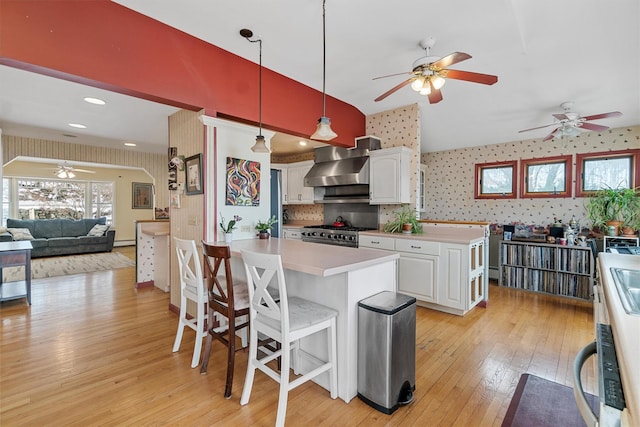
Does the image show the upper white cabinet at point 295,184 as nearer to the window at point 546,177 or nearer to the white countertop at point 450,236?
the white countertop at point 450,236

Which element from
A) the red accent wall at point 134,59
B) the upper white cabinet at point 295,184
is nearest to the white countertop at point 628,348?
the red accent wall at point 134,59

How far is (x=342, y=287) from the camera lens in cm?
188

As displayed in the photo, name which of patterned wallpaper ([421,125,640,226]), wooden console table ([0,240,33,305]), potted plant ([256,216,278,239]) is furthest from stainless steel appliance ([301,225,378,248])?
wooden console table ([0,240,33,305])

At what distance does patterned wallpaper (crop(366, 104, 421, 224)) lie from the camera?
4.19 m

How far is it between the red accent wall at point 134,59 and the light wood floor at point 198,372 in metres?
2.20

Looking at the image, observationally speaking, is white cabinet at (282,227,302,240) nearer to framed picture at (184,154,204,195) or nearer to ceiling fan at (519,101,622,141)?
framed picture at (184,154,204,195)

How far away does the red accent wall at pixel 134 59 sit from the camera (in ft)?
6.12

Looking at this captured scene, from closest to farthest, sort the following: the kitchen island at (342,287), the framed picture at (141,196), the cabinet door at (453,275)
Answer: the kitchen island at (342,287) < the cabinet door at (453,275) < the framed picture at (141,196)

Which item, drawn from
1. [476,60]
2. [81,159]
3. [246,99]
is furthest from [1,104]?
[476,60]

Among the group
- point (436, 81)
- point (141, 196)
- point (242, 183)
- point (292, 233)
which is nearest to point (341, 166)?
point (292, 233)

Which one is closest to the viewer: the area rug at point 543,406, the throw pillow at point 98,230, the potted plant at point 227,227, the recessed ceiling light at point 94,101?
the area rug at point 543,406

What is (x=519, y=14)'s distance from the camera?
2463 millimetres

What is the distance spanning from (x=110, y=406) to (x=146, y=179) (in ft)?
29.6

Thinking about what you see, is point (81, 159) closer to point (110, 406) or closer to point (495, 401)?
point (110, 406)
